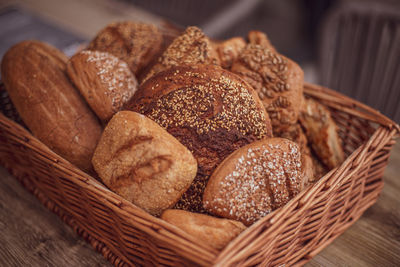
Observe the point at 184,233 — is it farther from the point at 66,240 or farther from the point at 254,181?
the point at 66,240

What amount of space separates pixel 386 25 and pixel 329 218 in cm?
164

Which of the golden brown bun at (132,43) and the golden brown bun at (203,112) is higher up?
the golden brown bun at (132,43)

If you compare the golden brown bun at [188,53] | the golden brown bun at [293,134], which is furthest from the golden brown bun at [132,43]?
the golden brown bun at [293,134]

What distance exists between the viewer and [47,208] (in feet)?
4.45

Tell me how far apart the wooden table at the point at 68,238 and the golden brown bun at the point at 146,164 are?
32 centimetres

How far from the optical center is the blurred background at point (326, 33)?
231 cm

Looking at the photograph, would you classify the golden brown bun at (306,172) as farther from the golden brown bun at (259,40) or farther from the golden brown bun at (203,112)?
the golden brown bun at (259,40)

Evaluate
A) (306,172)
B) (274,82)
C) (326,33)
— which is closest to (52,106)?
(274,82)

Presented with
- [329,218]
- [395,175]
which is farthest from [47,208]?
[395,175]

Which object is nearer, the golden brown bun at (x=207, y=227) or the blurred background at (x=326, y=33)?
the golden brown bun at (x=207, y=227)

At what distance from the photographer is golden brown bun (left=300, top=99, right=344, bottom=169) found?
147 centimetres

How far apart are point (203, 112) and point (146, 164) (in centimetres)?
29

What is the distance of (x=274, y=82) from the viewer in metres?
1.42

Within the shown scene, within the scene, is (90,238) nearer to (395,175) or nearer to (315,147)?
(315,147)
